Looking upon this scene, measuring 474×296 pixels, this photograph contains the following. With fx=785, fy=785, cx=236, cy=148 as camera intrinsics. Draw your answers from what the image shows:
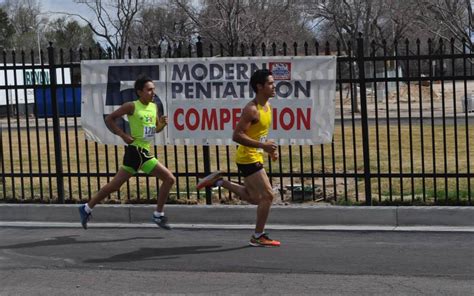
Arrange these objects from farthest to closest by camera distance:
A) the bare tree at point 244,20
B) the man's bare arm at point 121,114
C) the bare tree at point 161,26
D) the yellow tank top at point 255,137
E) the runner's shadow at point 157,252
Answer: the bare tree at point 161,26 → the bare tree at point 244,20 → the man's bare arm at point 121,114 → the yellow tank top at point 255,137 → the runner's shadow at point 157,252

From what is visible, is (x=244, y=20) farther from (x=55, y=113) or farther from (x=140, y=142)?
(x=140, y=142)

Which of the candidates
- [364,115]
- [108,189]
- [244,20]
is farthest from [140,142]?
[244,20]

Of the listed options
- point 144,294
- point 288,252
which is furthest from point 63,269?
point 288,252

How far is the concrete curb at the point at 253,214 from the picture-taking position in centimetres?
895

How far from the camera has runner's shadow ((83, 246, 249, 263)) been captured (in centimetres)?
765

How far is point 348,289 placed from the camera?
6355 millimetres

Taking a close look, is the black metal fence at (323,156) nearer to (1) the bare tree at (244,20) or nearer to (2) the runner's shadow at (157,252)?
(2) the runner's shadow at (157,252)

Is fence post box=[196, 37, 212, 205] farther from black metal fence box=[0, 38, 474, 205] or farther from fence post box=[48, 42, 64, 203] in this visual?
fence post box=[48, 42, 64, 203]

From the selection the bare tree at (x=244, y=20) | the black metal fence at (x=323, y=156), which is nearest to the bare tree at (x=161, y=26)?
the bare tree at (x=244, y=20)

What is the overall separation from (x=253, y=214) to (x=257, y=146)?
190cm

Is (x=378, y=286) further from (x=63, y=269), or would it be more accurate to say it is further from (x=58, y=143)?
(x=58, y=143)

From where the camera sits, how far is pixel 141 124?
8.56m

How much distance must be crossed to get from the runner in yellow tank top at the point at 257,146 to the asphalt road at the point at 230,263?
378 millimetres

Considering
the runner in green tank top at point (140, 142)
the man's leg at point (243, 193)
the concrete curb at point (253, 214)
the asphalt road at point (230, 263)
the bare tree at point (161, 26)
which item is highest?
the bare tree at point (161, 26)
